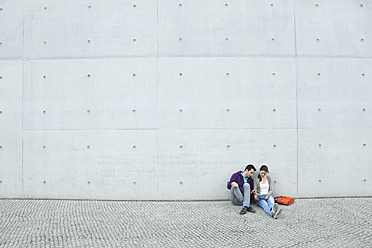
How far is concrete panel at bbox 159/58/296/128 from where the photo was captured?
6125 mm

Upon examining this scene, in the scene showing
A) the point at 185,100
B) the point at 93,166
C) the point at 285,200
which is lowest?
the point at 285,200

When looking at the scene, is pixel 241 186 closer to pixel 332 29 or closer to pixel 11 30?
pixel 332 29

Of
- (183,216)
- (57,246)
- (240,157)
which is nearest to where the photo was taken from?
(57,246)

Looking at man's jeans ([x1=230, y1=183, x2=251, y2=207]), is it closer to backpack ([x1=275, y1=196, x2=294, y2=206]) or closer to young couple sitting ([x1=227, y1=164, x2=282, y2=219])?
young couple sitting ([x1=227, y1=164, x2=282, y2=219])

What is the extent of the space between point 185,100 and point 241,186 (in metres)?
2.11

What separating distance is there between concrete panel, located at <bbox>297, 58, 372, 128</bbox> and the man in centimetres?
163

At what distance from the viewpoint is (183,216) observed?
5129 millimetres

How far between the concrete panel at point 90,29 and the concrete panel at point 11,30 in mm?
157

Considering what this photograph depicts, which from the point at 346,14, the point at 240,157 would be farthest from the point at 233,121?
the point at 346,14

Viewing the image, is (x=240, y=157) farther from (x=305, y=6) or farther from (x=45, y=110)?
(x=45, y=110)

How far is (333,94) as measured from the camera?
→ 6199 mm

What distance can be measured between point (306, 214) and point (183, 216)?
2.22 m

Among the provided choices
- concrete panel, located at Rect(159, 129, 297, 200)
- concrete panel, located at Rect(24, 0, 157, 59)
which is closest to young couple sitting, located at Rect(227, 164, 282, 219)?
concrete panel, located at Rect(159, 129, 297, 200)

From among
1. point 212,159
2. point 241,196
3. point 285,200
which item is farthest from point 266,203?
point 212,159
